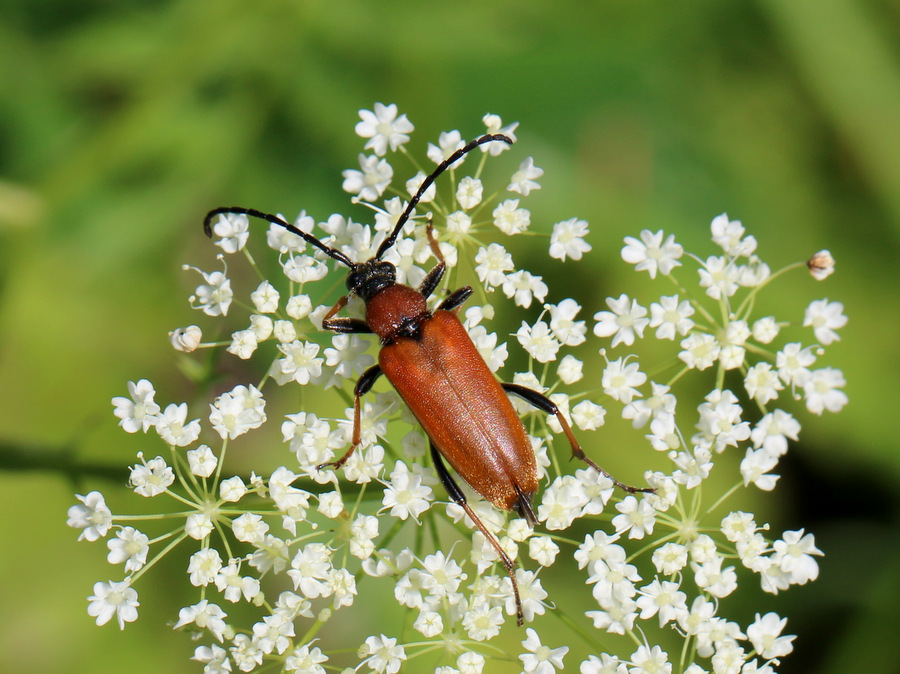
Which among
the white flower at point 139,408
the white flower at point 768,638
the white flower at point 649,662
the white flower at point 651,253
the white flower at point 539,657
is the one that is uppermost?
the white flower at point 139,408

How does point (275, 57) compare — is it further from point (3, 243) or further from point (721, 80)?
point (721, 80)

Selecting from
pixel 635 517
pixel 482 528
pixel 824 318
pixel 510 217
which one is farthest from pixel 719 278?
pixel 482 528

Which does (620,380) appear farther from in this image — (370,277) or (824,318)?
(370,277)

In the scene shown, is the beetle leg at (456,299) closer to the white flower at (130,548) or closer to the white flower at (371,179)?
the white flower at (371,179)

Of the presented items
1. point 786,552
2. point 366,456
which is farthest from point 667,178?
point 366,456

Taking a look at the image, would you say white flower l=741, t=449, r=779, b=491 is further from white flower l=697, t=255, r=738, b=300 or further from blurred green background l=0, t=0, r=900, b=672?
blurred green background l=0, t=0, r=900, b=672

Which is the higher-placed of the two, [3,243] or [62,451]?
[3,243]

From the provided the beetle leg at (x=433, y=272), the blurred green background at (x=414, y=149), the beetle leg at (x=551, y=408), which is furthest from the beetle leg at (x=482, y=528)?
the blurred green background at (x=414, y=149)

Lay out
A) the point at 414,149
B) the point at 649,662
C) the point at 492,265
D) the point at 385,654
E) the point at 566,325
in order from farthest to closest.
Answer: the point at 414,149, the point at 492,265, the point at 566,325, the point at 649,662, the point at 385,654
